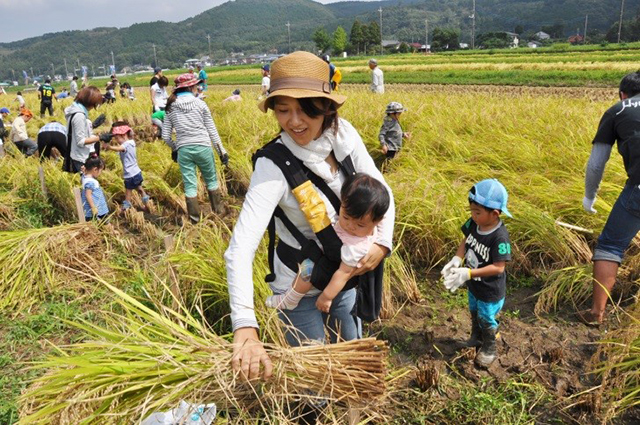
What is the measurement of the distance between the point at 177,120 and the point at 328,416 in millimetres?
3760

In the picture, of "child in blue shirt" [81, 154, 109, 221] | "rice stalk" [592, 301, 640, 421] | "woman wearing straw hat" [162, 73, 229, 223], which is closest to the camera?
"rice stalk" [592, 301, 640, 421]

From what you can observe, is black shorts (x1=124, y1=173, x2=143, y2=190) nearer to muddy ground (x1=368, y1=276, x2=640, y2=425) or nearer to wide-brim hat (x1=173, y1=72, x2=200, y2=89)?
wide-brim hat (x1=173, y1=72, x2=200, y2=89)

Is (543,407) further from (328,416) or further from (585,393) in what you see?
(328,416)

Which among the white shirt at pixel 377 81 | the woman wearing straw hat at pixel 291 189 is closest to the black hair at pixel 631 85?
the woman wearing straw hat at pixel 291 189

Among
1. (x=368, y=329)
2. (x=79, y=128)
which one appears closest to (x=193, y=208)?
(x=79, y=128)

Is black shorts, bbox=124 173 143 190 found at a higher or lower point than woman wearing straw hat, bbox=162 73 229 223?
lower

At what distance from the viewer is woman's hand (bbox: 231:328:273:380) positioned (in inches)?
45.5

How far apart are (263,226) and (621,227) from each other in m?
2.26

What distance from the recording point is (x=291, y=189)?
1388 mm

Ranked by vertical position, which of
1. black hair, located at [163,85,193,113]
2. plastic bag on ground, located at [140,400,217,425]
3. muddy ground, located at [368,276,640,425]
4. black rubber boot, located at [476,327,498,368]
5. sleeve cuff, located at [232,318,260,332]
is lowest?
muddy ground, located at [368,276,640,425]

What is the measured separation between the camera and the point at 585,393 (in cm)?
213

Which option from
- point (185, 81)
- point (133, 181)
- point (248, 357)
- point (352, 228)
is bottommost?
point (133, 181)

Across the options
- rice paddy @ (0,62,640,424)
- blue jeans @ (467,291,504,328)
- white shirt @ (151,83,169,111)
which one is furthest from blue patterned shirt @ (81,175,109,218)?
white shirt @ (151,83,169,111)

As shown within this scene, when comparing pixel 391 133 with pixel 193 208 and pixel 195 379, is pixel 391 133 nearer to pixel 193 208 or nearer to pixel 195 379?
pixel 193 208
